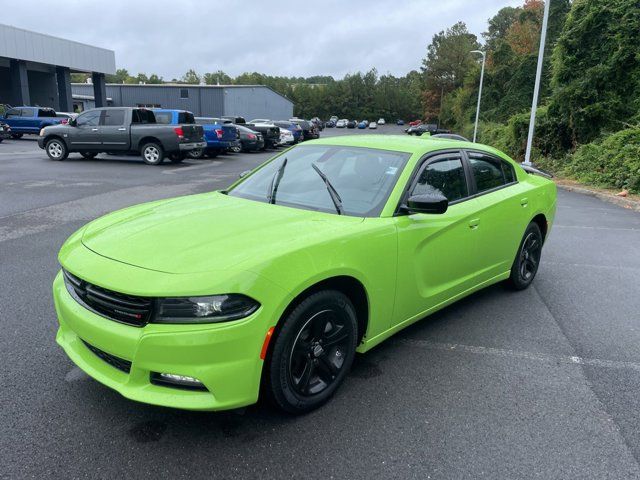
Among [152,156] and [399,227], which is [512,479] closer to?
[399,227]

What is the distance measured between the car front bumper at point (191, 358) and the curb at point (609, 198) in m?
12.1

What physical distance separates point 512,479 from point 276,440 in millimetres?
1217

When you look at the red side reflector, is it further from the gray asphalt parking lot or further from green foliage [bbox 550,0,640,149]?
green foliage [bbox 550,0,640,149]

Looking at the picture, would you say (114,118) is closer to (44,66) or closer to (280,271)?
(280,271)

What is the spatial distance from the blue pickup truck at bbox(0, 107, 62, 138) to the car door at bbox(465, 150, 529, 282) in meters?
29.3

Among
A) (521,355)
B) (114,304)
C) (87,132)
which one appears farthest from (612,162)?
(87,132)

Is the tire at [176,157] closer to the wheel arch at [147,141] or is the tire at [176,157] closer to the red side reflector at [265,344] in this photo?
the wheel arch at [147,141]

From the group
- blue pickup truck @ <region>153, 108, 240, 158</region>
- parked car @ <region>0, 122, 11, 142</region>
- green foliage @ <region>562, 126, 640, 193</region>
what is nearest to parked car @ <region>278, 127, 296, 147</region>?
blue pickup truck @ <region>153, 108, 240, 158</region>

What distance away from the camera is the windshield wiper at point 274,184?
12.6 ft

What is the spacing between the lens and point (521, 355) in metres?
3.88

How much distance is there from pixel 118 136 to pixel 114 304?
54.4 feet

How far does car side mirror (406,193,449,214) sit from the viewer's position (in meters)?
3.31

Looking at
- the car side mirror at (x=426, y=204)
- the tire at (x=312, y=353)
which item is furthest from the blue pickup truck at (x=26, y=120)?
the tire at (x=312, y=353)

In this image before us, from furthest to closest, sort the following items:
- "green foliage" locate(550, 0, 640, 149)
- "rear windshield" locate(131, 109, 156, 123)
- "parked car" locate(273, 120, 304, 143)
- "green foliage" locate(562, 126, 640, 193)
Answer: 1. "parked car" locate(273, 120, 304, 143)
2. "green foliage" locate(550, 0, 640, 149)
3. "rear windshield" locate(131, 109, 156, 123)
4. "green foliage" locate(562, 126, 640, 193)
